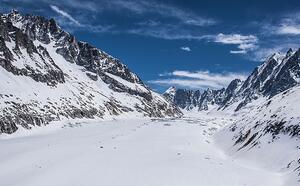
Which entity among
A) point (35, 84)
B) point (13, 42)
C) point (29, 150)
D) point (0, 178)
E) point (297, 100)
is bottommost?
point (0, 178)

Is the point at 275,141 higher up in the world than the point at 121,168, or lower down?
higher up

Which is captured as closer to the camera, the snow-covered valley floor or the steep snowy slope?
the snow-covered valley floor

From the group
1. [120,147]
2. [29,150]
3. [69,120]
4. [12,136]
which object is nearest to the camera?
[29,150]

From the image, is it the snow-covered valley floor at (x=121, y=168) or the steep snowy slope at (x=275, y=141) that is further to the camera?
the steep snowy slope at (x=275, y=141)

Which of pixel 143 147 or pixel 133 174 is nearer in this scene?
pixel 133 174

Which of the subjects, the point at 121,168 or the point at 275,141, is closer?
the point at 121,168

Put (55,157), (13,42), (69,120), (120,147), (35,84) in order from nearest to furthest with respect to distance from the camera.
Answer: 1. (55,157)
2. (120,147)
3. (69,120)
4. (35,84)
5. (13,42)

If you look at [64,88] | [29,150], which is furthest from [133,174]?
[64,88]

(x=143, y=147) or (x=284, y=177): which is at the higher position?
(x=143, y=147)

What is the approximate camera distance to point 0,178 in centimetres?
3234

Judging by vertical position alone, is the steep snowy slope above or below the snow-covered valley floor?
above

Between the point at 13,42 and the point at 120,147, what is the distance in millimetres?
99516

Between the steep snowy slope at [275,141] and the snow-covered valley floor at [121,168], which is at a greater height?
the steep snowy slope at [275,141]

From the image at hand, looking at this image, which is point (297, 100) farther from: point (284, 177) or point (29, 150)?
point (29, 150)
